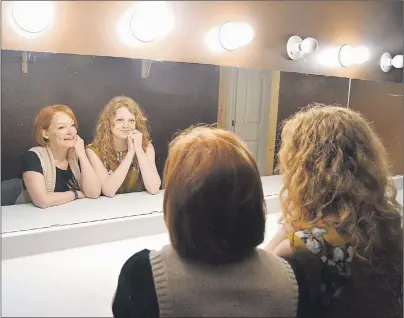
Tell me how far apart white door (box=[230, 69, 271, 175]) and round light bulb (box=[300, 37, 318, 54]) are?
0.12 m

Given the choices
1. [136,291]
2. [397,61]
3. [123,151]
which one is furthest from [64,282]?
[397,61]

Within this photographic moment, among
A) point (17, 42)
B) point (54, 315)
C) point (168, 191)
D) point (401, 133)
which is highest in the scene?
point (17, 42)

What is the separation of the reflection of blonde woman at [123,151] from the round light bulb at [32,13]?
0.68 ft

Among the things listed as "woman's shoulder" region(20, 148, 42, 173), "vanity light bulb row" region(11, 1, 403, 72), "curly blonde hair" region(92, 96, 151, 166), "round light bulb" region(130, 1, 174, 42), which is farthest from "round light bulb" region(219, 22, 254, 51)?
"woman's shoulder" region(20, 148, 42, 173)

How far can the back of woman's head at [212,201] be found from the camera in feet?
2.64

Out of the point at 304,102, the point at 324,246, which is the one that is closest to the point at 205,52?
the point at 304,102

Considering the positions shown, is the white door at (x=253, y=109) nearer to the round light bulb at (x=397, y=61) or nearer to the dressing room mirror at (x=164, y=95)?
the dressing room mirror at (x=164, y=95)

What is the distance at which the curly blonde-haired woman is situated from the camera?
0.96 m

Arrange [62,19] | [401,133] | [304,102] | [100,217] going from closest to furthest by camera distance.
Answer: [62,19]
[100,217]
[304,102]
[401,133]

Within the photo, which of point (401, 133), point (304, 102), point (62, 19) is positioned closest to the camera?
point (62, 19)

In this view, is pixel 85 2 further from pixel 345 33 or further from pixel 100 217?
Result: pixel 345 33

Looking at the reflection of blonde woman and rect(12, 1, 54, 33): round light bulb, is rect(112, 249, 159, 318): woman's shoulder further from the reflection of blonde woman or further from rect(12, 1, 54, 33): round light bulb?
rect(12, 1, 54, 33): round light bulb

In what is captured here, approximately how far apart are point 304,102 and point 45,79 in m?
0.60

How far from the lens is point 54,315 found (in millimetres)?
844
